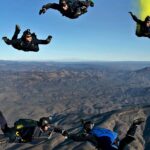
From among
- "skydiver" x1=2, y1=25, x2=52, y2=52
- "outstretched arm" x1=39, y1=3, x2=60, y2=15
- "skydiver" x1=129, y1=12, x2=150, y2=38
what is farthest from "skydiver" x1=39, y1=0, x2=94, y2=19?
"skydiver" x1=129, y1=12, x2=150, y2=38

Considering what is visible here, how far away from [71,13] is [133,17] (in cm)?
330

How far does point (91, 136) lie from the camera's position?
20594 millimetres

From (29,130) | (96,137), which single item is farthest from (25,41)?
(96,137)

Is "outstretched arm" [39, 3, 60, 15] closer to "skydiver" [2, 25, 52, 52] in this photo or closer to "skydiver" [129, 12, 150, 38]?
"skydiver" [2, 25, 52, 52]

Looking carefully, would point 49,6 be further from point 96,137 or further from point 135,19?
point 96,137

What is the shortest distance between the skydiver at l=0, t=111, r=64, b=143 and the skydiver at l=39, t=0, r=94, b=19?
6.00 meters

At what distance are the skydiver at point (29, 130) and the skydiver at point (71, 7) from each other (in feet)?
19.7

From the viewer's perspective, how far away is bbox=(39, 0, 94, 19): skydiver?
749 inches

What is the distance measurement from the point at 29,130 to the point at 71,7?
7560 millimetres

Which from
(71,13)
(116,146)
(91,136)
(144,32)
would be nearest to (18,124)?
(91,136)

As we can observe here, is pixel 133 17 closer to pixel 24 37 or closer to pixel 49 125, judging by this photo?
pixel 24 37

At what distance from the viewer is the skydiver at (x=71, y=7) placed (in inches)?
749

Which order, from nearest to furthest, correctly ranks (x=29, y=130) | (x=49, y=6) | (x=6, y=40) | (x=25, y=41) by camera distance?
(x=49, y=6), (x=6, y=40), (x=25, y=41), (x=29, y=130)

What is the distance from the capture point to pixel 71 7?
765 inches
